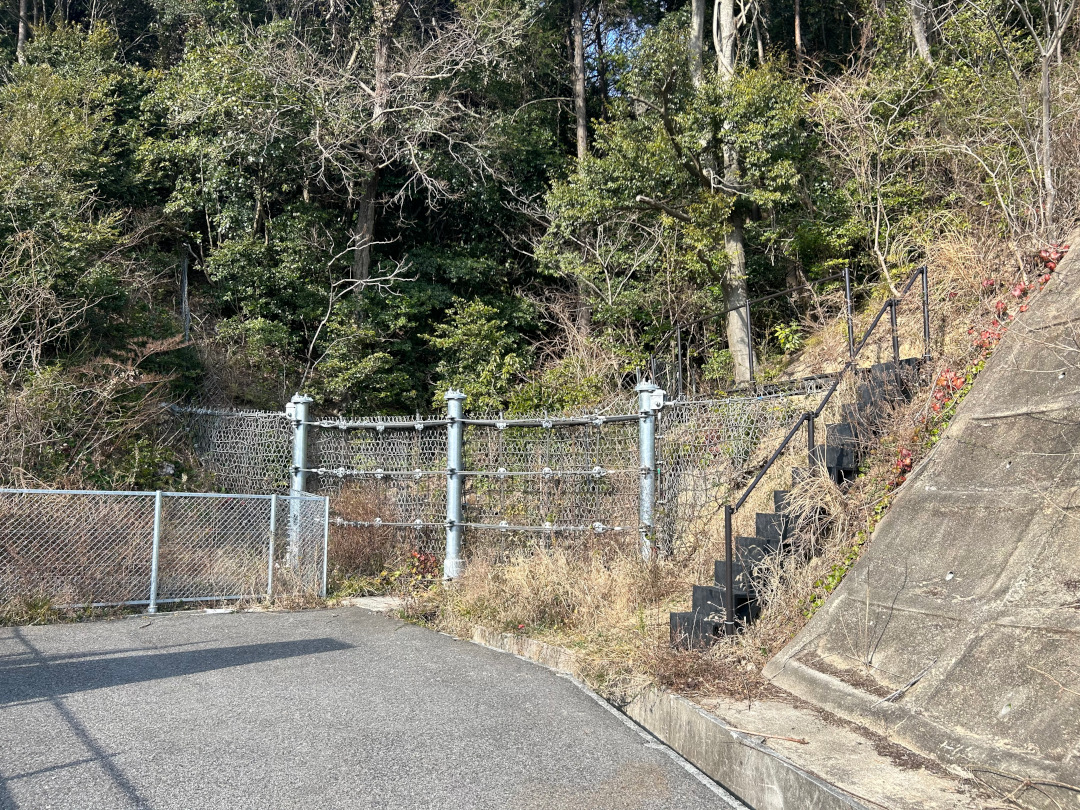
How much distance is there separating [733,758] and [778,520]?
7.82ft

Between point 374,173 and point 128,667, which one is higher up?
point 374,173

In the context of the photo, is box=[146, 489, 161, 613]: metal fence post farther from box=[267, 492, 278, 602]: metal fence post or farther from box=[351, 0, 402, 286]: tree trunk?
box=[351, 0, 402, 286]: tree trunk

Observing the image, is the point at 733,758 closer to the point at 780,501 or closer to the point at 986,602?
the point at 986,602

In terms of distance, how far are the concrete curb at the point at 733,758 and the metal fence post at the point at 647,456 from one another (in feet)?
8.81

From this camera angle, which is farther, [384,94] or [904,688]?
[384,94]

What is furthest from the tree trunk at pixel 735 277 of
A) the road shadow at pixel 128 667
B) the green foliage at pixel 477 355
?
the road shadow at pixel 128 667

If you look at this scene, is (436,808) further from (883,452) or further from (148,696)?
(883,452)

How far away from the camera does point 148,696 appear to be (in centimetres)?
613

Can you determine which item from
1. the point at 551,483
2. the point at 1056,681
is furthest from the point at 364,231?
the point at 1056,681

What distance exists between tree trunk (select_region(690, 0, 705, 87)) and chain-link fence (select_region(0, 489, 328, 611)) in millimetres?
11459

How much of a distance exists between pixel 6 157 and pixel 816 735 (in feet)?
49.9

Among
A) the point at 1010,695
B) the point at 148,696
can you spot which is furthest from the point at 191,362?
the point at 1010,695

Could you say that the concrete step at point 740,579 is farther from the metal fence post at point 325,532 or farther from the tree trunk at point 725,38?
the tree trunk at point 725,38

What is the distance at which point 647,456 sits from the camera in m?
9.23
